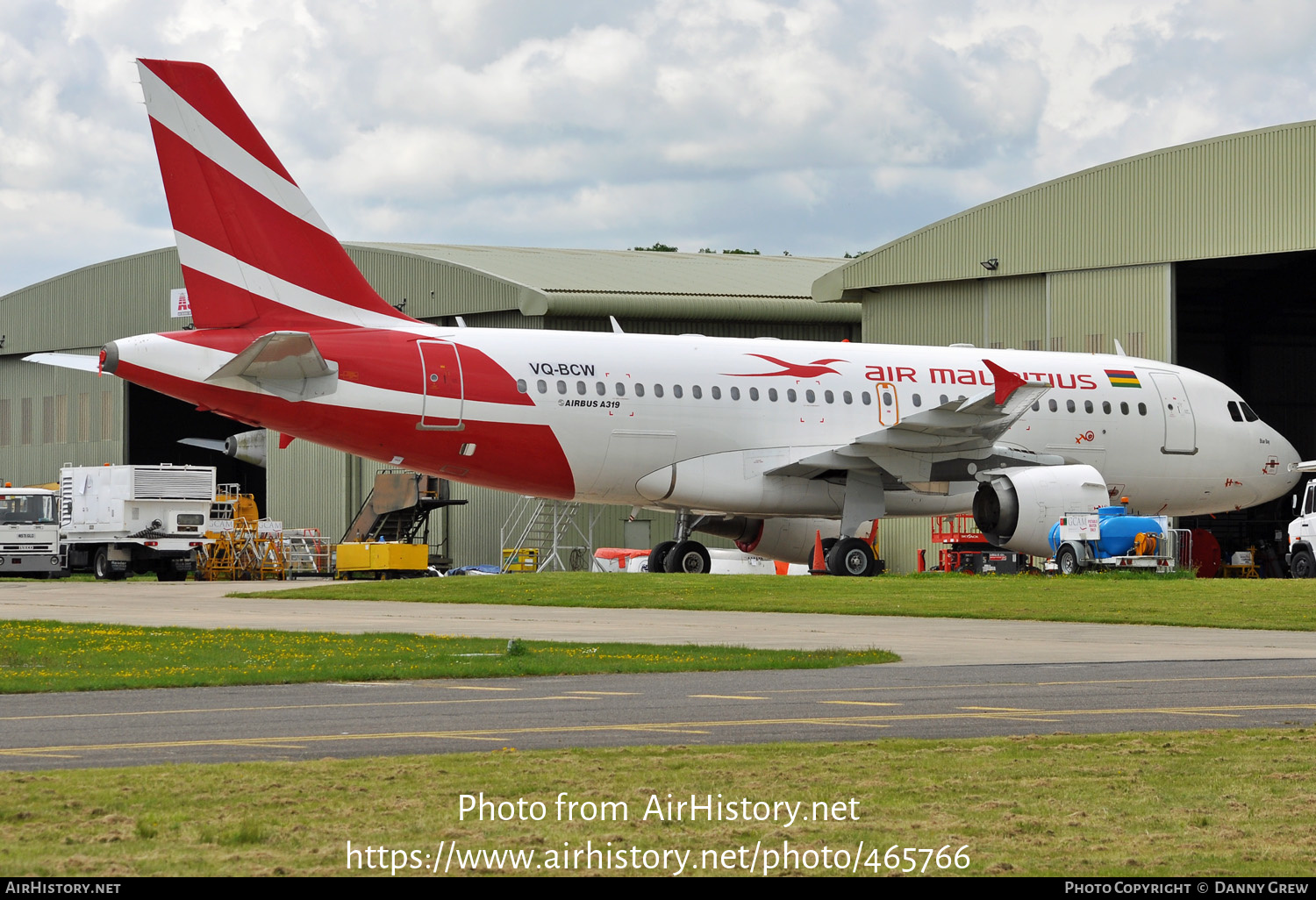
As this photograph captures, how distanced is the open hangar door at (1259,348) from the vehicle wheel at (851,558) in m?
19.5

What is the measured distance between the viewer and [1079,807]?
7.21 m

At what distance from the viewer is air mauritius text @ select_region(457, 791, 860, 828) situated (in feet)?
22.4

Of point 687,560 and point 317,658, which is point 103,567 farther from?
point 317,658

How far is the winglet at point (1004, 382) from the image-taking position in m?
28.6

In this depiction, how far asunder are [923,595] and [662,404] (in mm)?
6239

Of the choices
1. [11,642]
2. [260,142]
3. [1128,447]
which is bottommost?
[11,642]

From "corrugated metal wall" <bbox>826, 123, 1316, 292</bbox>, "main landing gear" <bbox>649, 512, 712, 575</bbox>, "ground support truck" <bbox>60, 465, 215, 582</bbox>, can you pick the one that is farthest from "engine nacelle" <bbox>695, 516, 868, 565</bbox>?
"ground support truck" <bbox>60, 465, 215, 582</bbox>

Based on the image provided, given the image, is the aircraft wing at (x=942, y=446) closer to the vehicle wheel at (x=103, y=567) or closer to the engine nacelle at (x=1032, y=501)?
the engine nacelle at (x=1032, y=501)

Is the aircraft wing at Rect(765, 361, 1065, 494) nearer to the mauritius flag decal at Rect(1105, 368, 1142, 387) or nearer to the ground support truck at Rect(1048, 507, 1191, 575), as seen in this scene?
the ground support truck at Rect(1048, 507, 1191, 575)

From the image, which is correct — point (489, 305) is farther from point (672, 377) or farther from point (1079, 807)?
point (1079, 807)

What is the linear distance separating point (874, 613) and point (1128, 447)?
12.5 metres

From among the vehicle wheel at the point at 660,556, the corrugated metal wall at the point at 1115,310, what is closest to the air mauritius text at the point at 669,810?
the vehicle wheel at the point at 660,556

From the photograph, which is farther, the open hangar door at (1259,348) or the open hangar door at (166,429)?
the open hangar door at (166,429)
